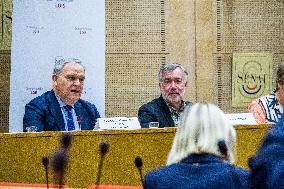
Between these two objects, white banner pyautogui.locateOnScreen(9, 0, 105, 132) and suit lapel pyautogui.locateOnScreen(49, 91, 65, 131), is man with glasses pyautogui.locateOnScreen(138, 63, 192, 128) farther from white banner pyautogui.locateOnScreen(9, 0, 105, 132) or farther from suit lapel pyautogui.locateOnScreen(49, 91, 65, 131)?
white banner pyautogui.locateOnScreen(9, 0, 105, 132)

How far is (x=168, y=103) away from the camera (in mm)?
5074

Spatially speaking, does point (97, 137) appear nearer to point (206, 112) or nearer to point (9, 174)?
point (9, 174)

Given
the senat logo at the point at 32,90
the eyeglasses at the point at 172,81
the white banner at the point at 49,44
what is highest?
the white banner at the point at 49,44

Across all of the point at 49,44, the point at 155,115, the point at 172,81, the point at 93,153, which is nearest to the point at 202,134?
the point at 93,153

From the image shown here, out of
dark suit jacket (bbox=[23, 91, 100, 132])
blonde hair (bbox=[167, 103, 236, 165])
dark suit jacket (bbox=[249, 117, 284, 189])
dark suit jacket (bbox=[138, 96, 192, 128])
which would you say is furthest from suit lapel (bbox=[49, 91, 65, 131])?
dark suit jacket (bbox=[249, 117, 284, 189])

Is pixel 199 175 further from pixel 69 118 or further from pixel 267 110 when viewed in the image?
pixel 69 118

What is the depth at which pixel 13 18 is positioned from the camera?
19.3ft

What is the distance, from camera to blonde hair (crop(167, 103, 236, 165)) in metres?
2.29

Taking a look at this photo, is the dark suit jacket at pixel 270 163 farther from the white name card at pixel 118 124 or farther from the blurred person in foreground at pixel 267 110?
the blurred person in foreground at pixel 267 110

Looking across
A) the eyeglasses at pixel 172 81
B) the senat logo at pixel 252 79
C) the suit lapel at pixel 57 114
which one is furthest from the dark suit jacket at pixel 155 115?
the senat logo at pixel 252 79

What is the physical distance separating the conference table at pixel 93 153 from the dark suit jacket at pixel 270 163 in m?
2.31

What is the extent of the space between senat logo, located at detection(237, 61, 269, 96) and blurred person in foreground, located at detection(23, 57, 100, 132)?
1.97m

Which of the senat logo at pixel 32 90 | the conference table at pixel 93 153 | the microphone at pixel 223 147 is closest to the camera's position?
the microphone at pixel 223 147

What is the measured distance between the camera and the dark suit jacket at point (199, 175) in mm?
2186
